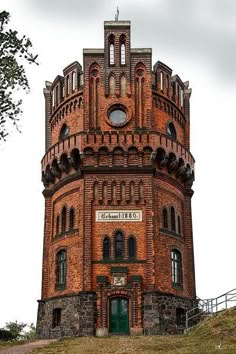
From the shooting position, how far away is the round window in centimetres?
3778

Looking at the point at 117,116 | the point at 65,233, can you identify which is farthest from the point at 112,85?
the point at 65,233

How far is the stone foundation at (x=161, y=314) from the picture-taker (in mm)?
33344

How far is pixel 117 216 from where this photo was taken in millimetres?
35688

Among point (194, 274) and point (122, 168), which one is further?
point (194, 274)

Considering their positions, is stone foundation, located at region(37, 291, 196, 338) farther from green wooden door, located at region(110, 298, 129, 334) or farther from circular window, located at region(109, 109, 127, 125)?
circular window, located at region(109, 109, 127, 125)

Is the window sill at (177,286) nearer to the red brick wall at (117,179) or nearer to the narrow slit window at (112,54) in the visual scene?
the red brick wall at (117,179)

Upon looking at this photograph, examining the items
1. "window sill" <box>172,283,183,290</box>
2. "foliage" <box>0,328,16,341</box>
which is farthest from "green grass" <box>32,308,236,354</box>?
"foliage" <box>0,328,16,341</box>

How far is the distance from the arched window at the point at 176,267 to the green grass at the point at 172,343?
5760 mm

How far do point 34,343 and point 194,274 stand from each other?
10.8 metres

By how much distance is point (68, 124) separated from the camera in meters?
39.4

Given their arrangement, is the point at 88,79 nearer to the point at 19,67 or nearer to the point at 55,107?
the point at 55,107

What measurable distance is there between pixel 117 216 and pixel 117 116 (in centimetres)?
601

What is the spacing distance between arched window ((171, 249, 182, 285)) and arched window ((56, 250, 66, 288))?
5.98 m

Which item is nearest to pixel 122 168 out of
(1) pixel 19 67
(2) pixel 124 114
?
(2) pixel 124 114
